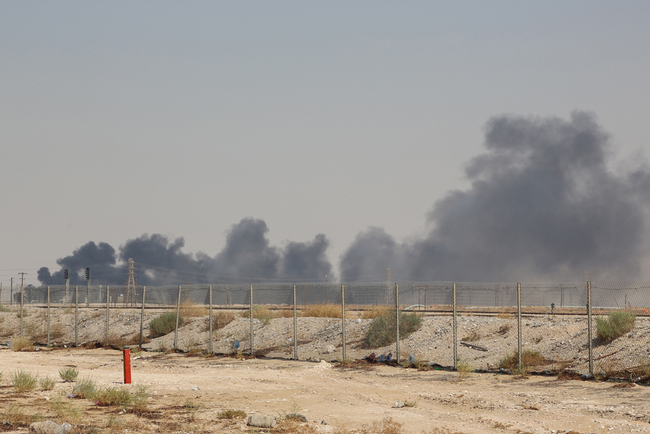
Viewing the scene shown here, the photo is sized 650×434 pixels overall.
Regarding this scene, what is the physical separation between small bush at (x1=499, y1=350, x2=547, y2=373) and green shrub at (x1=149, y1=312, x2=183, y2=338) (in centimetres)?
2065

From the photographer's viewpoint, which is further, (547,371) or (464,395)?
(547,371)

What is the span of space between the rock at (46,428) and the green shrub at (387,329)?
17.7m

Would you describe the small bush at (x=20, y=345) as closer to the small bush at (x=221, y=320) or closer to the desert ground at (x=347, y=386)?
the desert ground at (x=347, y=386)

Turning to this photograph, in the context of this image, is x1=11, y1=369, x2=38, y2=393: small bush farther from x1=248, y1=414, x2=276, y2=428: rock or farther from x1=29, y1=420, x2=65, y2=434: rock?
x1=248, y1=414, x2=276, y2=428: rock

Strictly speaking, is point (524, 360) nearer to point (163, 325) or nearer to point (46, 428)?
point (46, 428)

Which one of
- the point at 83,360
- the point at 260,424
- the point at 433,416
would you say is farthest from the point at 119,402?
the point at 83,360

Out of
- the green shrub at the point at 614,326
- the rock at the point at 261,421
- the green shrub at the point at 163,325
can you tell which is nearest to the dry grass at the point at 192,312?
the green shrub at the point at 163,325

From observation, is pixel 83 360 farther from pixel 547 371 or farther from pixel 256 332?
pixel 547 371

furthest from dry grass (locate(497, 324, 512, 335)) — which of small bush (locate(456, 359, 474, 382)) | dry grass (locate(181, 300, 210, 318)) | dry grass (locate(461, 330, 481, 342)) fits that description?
dry grass (locate(181, 300, 210, 318))

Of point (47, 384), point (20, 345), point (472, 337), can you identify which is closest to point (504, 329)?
point (472, 337)

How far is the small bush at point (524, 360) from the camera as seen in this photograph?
2145cm

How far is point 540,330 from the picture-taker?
26000 millimetres

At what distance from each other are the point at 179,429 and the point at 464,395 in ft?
25.3

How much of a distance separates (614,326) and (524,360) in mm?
3405
